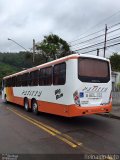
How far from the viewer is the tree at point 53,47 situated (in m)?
48.5

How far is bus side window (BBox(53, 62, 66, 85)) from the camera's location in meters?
10.9

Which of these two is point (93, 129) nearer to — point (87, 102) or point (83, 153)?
point (87, 102)

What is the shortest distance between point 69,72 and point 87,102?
1424 millimetres

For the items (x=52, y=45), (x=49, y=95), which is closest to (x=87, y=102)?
(x=49, y=95)

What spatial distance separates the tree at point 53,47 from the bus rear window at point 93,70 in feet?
120

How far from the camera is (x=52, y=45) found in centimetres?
4888

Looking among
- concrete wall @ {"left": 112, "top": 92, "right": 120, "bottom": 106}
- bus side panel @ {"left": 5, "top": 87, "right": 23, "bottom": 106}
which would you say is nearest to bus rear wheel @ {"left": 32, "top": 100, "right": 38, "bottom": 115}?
bus side panel @ {"left": 5, "top": 87, "right": 23, "bottom": 106}

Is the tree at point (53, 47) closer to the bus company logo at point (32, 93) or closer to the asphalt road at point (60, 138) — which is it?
the bus company logo at point (32, 93)

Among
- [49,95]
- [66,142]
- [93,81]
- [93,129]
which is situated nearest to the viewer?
[66,142]

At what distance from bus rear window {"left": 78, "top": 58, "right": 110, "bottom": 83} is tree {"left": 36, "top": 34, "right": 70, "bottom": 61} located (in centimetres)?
3650

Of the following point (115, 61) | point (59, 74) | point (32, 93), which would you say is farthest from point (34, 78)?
point (115, 61)

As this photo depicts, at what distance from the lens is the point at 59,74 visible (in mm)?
11367

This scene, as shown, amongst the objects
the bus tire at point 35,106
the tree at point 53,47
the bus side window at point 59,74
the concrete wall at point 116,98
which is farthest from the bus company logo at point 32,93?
the tree at point 53,47

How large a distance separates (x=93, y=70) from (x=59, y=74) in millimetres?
1523
